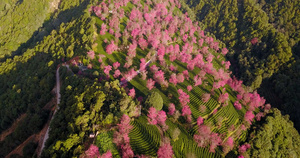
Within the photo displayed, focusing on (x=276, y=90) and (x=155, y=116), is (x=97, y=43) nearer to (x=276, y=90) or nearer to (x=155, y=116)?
(x=155, y=116)

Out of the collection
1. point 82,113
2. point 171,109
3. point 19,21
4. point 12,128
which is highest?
point 171,109

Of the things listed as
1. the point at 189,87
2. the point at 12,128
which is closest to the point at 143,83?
the point at 189,87

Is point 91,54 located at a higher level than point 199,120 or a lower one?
lower

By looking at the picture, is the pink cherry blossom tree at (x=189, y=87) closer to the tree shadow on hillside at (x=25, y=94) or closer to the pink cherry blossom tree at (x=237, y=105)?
the pink cherry blossom tree at (x=237, y=105)

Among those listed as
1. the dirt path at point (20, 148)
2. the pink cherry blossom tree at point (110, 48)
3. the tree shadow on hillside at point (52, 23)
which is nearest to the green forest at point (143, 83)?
the dirt path at point (20, 148)

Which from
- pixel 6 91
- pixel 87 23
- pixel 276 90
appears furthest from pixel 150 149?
pixel 276 90

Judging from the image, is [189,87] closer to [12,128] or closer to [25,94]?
[25,94]

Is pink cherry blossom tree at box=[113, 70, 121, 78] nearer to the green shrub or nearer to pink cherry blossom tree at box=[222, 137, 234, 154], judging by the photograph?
the green shrub
